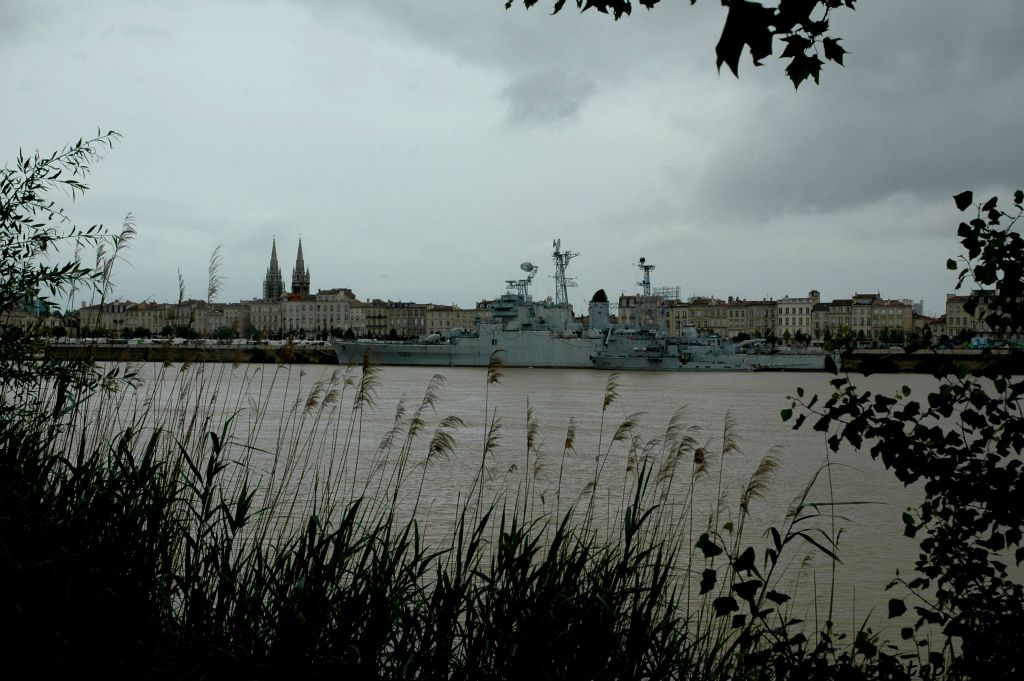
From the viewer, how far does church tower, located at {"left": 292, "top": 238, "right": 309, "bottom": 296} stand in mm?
141500

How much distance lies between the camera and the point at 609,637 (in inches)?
135

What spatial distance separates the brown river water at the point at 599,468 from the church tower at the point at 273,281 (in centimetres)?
11221

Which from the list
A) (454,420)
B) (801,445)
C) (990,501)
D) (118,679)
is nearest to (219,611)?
(118,679)

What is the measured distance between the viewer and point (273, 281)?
138375mm

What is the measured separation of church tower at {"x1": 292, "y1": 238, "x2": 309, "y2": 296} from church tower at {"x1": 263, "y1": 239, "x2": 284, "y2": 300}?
2360 mm

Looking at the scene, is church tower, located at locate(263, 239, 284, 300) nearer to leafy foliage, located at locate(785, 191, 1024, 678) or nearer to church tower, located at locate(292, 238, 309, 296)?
church tower, located at locate(292, 238, 309, 296)

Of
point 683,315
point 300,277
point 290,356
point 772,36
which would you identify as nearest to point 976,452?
point 772,36

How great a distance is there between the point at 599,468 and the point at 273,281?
137 metres

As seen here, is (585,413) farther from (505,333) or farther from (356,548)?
(505,333)

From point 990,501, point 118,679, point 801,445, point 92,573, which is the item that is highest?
point 990,501

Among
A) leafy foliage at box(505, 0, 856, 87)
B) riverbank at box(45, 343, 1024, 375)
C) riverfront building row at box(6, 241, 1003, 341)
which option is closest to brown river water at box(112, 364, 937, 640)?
riverbank at box(45, 343, 1024, 375)

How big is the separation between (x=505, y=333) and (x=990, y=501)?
203ft

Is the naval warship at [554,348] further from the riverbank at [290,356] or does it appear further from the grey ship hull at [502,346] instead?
the riverbank at [290,356]

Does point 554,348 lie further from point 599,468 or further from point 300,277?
point 300,277
